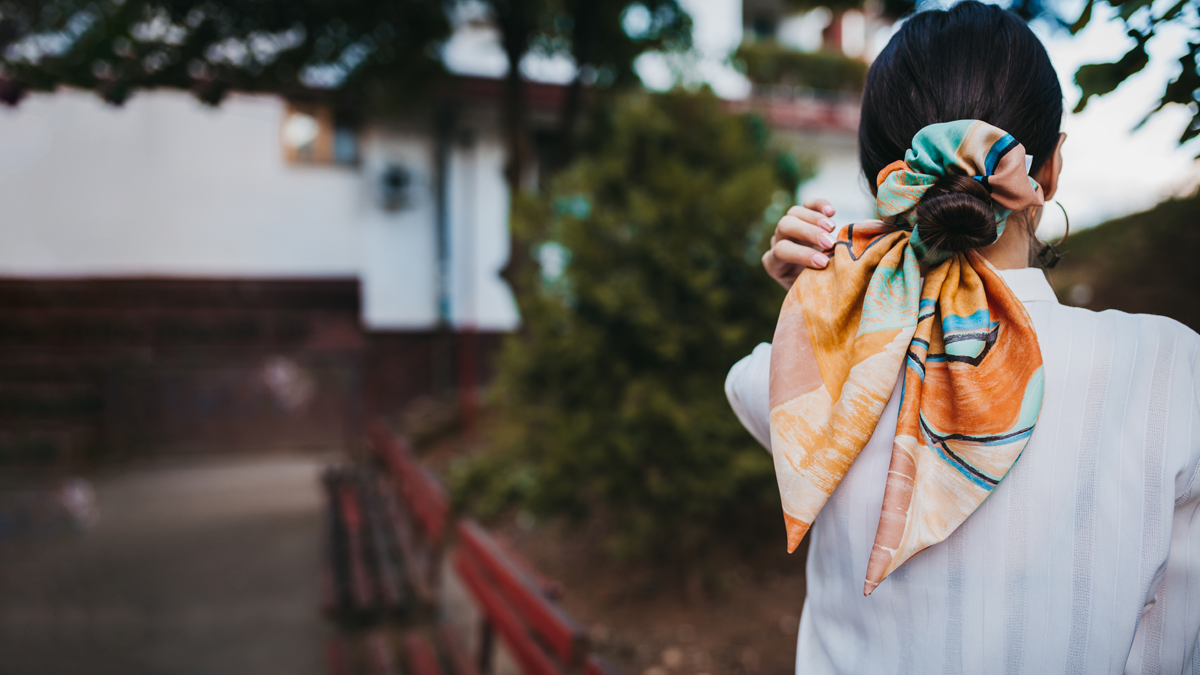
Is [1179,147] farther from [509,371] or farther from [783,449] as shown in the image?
[509,371]

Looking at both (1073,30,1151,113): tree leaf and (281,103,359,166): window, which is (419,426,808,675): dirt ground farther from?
(281,103,359,166): window

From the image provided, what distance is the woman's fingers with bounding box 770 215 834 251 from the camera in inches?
41.2

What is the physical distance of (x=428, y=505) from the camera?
14.8ft

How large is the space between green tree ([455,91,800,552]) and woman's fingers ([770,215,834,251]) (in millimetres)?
2383

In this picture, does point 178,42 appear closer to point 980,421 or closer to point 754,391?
point 754,391

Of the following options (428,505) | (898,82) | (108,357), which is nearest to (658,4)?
(428,505)

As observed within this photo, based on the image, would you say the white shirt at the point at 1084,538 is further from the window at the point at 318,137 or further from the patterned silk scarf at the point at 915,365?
the window at the point at 318,137

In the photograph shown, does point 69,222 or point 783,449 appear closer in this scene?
point 783,449

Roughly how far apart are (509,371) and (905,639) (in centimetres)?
342

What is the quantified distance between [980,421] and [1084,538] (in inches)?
7.4

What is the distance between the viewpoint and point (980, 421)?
874 millimetres

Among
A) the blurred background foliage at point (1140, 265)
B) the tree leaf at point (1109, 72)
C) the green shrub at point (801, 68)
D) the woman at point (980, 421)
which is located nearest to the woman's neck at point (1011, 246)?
the woman at point (980, 421)

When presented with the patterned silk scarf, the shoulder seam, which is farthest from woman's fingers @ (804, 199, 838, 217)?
Answer: the shoulder seam

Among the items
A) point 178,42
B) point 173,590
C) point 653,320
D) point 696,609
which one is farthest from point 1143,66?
point 173,590
